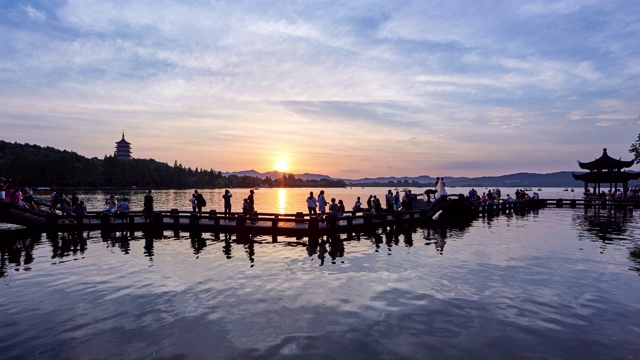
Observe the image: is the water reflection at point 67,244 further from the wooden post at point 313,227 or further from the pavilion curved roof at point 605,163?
the pavilion curved roof at point 605,163

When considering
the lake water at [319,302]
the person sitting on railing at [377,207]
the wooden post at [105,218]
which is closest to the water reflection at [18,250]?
the lake water at [319,302]

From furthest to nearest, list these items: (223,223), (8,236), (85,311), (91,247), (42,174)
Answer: (42,174)
(223,223)
(8,236)
(91,247)
(85,311)

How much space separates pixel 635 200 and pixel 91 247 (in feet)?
211

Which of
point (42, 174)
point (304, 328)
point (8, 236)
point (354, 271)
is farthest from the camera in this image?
point (42, 174)

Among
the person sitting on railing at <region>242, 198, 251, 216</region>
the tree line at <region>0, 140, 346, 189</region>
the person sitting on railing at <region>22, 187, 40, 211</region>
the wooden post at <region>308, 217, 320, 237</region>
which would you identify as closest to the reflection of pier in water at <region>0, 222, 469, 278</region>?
the wooden post at <region>308, 217, 320, 237</region>

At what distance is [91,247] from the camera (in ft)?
62.1

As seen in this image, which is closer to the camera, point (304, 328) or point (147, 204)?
point (304, 328)

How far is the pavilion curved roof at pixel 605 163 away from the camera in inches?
2247

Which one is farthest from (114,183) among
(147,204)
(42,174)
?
(147,204)

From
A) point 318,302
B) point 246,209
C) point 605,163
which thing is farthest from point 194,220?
point 605,163

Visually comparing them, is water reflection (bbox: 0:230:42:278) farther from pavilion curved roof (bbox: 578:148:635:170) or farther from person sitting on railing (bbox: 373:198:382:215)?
pavilion curved roof (bbox: 578:148:635:170)

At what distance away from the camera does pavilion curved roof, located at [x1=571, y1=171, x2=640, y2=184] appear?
188 ft

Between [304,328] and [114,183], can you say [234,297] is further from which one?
[114,183]

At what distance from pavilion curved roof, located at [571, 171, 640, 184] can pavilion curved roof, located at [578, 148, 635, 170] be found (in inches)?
41.1
